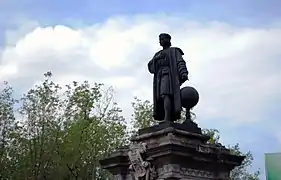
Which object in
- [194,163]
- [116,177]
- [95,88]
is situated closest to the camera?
[194,163]

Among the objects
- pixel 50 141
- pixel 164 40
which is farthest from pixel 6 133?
pixel 164 40

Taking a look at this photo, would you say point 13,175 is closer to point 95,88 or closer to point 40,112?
point 40,112

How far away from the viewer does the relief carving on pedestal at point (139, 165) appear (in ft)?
47.9

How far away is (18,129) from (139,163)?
16.5 metres

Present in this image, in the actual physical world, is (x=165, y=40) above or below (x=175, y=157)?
above

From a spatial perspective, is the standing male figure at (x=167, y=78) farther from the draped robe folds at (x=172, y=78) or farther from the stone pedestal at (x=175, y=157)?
the stone pedestal at (x=175, y=157)

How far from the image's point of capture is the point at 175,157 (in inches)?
560

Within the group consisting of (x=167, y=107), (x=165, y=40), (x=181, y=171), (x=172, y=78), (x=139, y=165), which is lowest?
(x=181, y=171)

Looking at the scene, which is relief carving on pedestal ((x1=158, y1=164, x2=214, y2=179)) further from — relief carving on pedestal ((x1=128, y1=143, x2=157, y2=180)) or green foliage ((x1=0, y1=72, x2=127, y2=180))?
green foliage ((x1=0, y1=72, x2=127, y2=180))

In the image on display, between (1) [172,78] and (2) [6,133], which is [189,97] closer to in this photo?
(1) [172,78]

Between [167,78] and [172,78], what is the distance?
124mm

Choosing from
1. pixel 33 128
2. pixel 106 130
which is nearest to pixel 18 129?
pixel 33 128

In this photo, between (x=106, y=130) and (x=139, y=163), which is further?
(x=106, y=130)

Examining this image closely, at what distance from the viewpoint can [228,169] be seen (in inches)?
607
